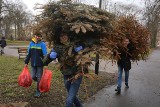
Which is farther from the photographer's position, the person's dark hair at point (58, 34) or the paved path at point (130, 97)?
the paved path at point (130, 97)

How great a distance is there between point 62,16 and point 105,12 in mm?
798

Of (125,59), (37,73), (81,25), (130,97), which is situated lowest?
(130,97)

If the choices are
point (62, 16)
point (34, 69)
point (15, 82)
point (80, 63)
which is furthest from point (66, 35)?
point (15, 82)

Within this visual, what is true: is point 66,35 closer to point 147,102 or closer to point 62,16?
point 62,16

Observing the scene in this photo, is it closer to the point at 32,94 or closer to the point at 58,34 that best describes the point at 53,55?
the point at 58,34

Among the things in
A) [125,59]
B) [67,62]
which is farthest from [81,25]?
[125,59]

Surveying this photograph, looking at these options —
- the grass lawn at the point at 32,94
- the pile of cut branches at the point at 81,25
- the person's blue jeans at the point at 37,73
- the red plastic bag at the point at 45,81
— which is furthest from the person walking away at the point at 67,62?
the person's blue jeans at the point at 37,73

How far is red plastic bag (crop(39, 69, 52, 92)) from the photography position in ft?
23.5

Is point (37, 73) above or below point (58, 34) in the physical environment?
below

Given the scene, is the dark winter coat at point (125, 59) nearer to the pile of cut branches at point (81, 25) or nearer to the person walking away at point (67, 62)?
the pile of cut branches at point (81, 25)

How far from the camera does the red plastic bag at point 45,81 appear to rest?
7172 millimetres

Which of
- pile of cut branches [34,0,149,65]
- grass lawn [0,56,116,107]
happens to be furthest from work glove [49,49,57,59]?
grass lawn [0,56,116,107]

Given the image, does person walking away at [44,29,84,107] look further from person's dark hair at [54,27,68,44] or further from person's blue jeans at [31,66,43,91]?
person's blue jeans at [31,66,43,91]

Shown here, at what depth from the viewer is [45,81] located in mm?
7219
